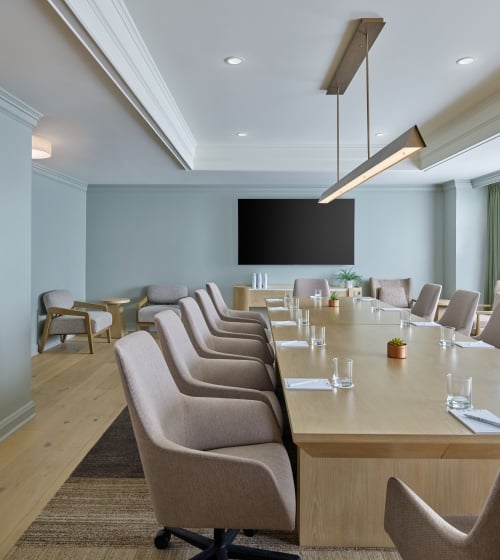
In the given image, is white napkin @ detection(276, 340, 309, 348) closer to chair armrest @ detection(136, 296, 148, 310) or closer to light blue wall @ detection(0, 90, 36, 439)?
light blue wall @ detection(0, 90, 36, 439)

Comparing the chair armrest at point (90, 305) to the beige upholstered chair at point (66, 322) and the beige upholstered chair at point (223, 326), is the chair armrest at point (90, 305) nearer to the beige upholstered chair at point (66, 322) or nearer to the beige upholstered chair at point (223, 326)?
the beige upholstered chair at point (66, 322)

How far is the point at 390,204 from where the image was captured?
8062 mm

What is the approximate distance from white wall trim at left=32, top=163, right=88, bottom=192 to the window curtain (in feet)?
20.7

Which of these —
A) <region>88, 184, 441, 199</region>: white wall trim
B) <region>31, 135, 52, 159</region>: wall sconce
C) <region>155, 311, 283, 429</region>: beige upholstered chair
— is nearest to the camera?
<region>155, 311, 283, 429</region>: beige upholstered chair

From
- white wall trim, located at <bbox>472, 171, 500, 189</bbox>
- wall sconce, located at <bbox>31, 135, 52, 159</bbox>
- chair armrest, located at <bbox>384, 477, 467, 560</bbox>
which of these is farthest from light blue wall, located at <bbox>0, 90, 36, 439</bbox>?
white wall trim, located at <bbox>472, 171, 500, 189</bbox>

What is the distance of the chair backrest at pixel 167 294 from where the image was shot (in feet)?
25.5

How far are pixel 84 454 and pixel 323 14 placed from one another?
3058 mm

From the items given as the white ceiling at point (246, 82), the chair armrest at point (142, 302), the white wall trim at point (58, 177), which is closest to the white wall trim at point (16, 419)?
the white ceiling at point (246, 82)

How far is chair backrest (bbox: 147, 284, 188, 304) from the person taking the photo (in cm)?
777

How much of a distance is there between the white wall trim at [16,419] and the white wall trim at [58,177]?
11.5 feet

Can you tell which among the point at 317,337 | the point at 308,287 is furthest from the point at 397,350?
the point at 308,287

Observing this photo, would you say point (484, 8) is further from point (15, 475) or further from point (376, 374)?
point (15, 475)

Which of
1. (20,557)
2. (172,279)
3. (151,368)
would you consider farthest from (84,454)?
(172,279)

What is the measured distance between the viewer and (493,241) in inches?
Answer: 289
